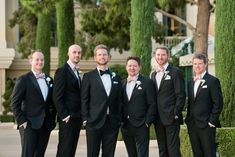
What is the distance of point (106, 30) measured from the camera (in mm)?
24938

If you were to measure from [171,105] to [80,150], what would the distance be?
618cm

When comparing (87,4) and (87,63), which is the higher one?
(87,4)

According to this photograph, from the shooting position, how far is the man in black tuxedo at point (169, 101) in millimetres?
9531

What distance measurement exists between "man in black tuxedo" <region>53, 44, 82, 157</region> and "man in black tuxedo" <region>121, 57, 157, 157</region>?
77 cm

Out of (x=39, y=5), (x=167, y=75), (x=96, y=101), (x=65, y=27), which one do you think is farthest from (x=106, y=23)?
(x=96, y=101)

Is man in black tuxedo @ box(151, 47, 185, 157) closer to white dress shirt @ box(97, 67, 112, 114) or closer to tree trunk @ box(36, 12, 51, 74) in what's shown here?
white dress shirt @ box(97, 67, 112, 114)

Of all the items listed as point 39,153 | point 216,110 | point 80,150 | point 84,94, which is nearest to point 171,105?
point 216,110

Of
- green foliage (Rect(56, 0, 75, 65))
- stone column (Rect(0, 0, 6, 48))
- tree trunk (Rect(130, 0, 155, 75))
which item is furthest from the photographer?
stone column (Rect(0, 0, 6, 48))

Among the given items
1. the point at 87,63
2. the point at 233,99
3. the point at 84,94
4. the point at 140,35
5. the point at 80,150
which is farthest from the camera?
the point at 87,63

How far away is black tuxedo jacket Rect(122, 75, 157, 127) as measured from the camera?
9562 mm

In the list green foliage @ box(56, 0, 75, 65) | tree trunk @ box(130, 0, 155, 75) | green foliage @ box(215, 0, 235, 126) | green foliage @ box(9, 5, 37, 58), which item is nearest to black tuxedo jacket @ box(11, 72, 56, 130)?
green foliage @ box(215, 0, 235, 126)

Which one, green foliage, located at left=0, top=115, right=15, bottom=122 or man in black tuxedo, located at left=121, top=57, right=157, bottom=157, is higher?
man in black tuxedo, located at left=121, top=57, right=157, bottom=157

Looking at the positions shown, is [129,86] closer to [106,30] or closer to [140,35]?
[140,35]

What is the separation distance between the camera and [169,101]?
9.59 metres
